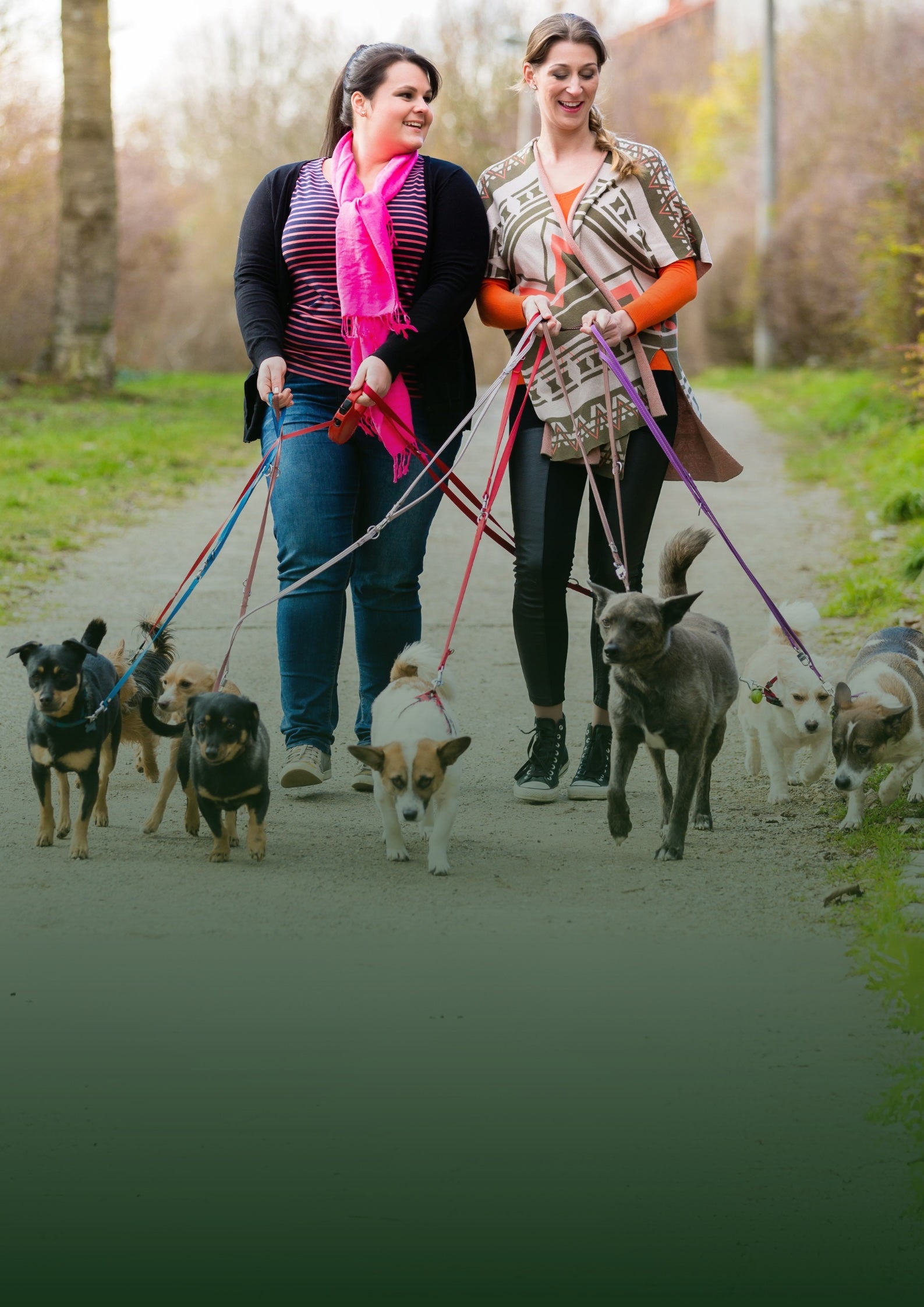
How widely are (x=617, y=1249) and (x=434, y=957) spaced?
1153 mm

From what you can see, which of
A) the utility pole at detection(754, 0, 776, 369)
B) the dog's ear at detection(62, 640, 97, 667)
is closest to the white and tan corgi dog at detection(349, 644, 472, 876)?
the dog's ear at detection(62, 640, 97, 667)

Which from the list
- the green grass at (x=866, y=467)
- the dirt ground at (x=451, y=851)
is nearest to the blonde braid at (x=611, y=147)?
the dirt ground at (x=451, y=851)

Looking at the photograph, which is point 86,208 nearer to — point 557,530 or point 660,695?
point 557,530

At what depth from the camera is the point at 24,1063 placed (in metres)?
2.84

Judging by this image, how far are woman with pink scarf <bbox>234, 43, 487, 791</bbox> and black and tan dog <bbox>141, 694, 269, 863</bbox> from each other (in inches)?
21.7

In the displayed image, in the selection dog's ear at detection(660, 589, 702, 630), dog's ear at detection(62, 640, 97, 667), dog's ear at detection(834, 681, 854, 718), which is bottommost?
dog's ear at detection(834, 681, 854, 718)

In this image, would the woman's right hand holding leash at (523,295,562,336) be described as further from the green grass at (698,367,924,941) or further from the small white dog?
the green grass at (698,367,924,941)

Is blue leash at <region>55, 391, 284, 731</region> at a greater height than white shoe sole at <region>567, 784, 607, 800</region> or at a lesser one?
greater

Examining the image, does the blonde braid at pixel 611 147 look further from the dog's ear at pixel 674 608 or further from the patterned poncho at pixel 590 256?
the dog's ear at pixel 674 608

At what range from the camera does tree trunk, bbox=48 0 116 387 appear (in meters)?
15.6

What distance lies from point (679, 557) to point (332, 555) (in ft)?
3.62

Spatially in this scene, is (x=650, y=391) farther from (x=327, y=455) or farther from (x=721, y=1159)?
(x=721, y=1159)

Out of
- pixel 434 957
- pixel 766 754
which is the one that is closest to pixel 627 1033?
pixel 434 957

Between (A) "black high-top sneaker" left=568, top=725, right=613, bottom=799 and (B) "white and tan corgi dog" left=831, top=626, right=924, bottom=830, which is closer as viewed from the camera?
(B) "white and tan corgi dog" left=831, top=626, right=924, bottom=830
